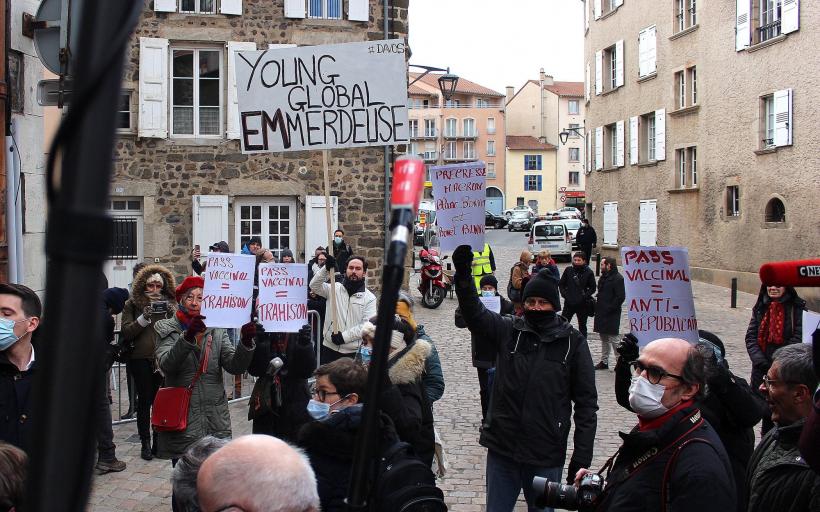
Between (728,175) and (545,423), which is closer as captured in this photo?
(545,423)

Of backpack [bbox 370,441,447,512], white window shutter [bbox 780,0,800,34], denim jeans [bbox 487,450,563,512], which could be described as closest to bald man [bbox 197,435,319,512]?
backpack [bbox 370,441,447,512]

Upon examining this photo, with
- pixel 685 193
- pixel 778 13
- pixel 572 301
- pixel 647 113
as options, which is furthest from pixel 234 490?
pixel 647 113

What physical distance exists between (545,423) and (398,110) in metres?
3.51

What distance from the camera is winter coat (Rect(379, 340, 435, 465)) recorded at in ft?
14.9

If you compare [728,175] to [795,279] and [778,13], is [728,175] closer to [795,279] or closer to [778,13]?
[778,13]

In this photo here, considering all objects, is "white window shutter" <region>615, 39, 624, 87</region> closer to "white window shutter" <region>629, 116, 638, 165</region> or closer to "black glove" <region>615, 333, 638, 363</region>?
"white window shutter" <region>629, 116, 638, 165</region>

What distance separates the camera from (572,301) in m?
12.6

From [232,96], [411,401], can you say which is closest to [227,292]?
[411,401]

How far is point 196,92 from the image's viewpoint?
17.7m

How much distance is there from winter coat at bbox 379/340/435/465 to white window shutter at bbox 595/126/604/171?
2968cm

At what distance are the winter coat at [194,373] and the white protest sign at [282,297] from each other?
2.25 ft

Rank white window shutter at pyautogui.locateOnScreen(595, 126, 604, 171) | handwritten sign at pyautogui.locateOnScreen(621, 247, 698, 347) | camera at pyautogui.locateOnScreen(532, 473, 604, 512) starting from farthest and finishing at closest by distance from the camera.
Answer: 1. white window shutter at pyautogui.locateOnScreen(595, 126, 604, 171)
2. handwritten sign at pyautogui.locateOnScreen(621, 247, 698, 347)
3. camera at pyautogui.locateOnScreen(532, 473, 604, 512)

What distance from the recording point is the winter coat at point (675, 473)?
305cm

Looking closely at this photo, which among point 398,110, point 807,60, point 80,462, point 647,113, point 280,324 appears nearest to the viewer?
point 80,462
